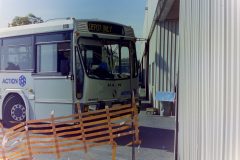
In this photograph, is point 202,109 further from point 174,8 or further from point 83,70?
point 174,8

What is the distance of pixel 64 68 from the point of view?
33.5 feet

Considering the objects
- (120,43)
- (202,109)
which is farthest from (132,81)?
(202,109)

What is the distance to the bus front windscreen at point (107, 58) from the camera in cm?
1032

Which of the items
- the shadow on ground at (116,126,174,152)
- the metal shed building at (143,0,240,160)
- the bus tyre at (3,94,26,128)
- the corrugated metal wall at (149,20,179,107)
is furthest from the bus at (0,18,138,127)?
the metal shed building at (143,0,240,160)

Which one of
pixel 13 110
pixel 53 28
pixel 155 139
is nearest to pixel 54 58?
pixel 53 28

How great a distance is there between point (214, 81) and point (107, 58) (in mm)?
8343

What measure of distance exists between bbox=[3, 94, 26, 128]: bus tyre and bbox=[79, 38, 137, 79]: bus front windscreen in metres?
2.69

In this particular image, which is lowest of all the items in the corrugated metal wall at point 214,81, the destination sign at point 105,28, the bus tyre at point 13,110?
the bus tyre at point 13,110

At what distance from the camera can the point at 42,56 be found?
434 inches

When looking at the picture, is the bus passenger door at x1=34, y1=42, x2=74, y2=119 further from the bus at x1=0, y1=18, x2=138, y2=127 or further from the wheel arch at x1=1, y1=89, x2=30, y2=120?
the wheel arch at x1=1, y1=89, x2=30, y2=120

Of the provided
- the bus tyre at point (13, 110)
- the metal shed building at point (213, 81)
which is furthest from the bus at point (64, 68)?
the metal shed building at point (213, 81)

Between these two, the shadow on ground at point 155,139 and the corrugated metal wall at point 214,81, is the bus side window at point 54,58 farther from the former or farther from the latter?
the corrugated metal wall at point 214,81

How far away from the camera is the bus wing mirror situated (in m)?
10.2

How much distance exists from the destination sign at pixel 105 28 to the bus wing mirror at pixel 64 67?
3.80 ft
